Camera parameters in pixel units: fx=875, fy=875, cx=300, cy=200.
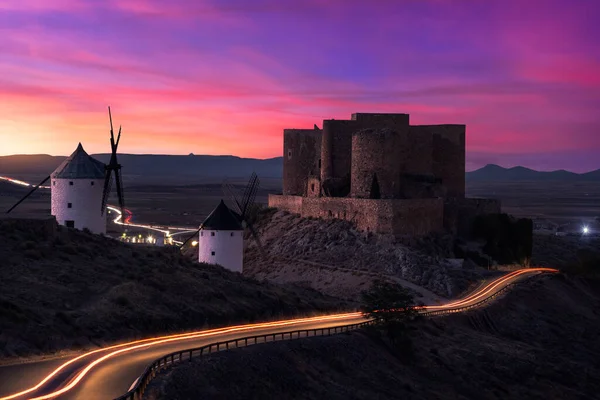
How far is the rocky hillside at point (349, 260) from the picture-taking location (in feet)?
187

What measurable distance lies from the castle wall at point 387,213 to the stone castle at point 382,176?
7cm

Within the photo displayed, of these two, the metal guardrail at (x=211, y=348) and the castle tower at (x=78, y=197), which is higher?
the castle tower at (x=78, y=197)

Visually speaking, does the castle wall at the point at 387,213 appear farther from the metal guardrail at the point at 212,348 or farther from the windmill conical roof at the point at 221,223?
the metal guardrail at the point at 212,348

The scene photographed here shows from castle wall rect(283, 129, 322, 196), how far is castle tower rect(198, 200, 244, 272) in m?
14.4

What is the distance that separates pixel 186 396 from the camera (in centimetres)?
2712

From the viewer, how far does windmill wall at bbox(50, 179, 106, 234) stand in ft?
171

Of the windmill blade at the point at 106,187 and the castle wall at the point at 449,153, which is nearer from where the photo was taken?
the windmill blade at the point at 106,187

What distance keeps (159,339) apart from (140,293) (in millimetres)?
5268

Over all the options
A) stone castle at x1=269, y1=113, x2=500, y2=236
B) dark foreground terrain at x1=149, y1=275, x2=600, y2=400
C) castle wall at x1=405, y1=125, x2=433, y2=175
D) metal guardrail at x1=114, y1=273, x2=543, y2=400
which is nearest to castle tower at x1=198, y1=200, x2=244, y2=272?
stone castle at x1=269, y1=113, x2=500, y2=236

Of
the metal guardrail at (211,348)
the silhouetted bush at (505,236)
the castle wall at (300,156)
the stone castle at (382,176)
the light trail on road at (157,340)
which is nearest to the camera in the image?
the metal guardrail at (211,348)

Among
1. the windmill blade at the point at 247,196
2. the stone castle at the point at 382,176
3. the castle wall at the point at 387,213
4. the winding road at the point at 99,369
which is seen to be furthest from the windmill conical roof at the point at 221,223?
the winding road at the point at 99,369

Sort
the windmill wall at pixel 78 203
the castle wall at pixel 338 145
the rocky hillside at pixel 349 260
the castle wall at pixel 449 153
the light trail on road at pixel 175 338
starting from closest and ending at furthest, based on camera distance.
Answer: the light trail on road at pixel 175 338 → the windmill wall at pixel 78 203 → the rocky hillside at pixel 349 260 → the castle wall at pixel 338 145 → the castle wall at pixel 449 153

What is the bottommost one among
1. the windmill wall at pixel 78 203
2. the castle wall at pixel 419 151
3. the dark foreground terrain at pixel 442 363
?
the dark foreground terrain at pixel 442 363

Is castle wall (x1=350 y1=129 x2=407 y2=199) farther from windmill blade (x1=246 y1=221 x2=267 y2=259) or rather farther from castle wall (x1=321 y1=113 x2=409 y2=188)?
windmill blade (x1=246 y1=221 x2=267 y2=259)
